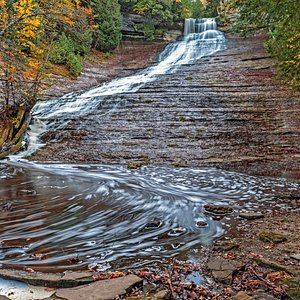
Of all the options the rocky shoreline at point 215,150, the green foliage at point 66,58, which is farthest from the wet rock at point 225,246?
the green foliage at point 66,58

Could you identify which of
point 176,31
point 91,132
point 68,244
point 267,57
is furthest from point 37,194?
point 176,31

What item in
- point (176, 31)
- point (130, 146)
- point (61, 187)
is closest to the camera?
point (61, 187)

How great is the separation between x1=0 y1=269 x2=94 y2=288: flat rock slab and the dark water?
0.28m

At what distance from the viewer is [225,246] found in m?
4.28

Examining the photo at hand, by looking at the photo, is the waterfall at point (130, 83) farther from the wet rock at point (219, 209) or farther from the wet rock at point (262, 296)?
the wet rock at point (262, 296)

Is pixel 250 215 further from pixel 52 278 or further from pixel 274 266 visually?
pixel 52 278

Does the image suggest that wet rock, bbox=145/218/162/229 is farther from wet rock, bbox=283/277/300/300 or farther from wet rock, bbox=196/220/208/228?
wet rock, bbox=283/277/300/300

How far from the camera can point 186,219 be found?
18.0 ft

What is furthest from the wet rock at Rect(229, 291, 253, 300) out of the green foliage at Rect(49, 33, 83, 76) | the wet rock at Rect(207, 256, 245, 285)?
the green foliage at Rect(49, 33, 83, 76)

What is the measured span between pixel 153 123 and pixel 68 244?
7.78 meters

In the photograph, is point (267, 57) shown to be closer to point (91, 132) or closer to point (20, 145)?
point (91, 132)

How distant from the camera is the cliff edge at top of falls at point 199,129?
30.8 feet

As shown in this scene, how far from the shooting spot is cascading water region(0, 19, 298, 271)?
4.14 metres

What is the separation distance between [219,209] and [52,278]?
331 cm
